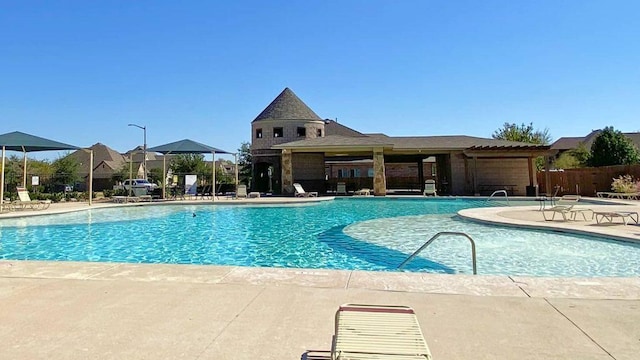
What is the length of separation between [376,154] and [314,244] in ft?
49.3

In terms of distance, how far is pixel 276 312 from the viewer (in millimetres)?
3232

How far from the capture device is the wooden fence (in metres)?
20.7

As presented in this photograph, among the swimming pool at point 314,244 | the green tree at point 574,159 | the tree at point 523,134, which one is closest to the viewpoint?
the swimming pool at point 314,244

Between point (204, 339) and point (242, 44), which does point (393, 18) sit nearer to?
point (242, 44)

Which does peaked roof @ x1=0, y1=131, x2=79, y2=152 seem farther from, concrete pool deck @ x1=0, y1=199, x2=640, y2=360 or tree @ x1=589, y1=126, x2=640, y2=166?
tree @ x1=589, y1=126, x2=640, y2=166

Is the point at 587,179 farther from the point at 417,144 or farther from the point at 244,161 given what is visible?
the point at 244,161

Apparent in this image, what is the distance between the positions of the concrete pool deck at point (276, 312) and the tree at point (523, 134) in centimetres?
4816

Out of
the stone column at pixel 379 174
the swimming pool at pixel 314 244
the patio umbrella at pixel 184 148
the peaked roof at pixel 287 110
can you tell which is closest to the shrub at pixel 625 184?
the swimming pool at pixel 314 244

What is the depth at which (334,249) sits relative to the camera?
8.16 metres

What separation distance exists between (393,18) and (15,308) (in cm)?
1329

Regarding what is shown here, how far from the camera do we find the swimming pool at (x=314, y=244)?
6715 mm

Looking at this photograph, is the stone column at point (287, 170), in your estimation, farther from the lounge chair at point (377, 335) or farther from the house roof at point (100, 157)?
the house roof at point (100, 157)

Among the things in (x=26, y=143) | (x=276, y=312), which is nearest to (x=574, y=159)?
(x=276, y=312)

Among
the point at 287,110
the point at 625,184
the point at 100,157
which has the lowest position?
the point at 625,184
